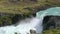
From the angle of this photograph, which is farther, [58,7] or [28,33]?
[58,7]

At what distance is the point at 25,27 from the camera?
70.7ft

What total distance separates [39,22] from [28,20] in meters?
1.32

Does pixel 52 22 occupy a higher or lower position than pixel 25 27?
higher

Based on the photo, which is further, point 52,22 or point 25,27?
point 25,27

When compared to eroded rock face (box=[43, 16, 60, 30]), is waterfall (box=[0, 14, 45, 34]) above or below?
below

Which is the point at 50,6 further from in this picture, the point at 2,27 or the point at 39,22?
the point at 2,27

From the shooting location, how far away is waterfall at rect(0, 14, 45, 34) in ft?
67.8

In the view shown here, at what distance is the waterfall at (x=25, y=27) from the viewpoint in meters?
20.7

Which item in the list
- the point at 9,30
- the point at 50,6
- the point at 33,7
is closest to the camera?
the point at 9,30

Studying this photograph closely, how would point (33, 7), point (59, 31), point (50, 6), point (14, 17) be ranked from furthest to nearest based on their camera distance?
point (50, 6) → point (33, 7) → point (14, 17) → point (59, 31)

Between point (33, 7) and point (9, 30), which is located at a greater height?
point (33, 7)

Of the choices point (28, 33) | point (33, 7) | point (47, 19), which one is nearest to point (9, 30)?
point (28, 33)

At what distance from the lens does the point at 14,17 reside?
74.1ft

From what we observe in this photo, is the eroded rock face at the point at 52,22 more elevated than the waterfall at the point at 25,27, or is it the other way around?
the eroded rock face at the point at 52,22
